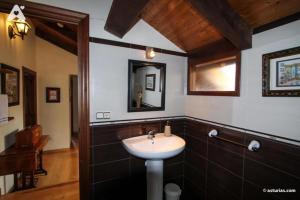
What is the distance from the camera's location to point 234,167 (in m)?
1.55

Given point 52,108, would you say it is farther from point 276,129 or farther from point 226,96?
point 276,129

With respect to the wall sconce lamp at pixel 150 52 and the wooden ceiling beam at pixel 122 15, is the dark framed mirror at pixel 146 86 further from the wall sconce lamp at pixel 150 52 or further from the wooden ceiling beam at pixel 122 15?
the wooden ceiling beam at pixel 122 15

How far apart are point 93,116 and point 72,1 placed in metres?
1.10

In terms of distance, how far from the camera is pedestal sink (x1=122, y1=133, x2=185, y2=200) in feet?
4.94

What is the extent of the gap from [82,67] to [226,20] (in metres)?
1.31

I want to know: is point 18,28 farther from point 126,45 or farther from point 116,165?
point 116,165

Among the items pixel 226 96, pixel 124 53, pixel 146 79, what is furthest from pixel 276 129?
pixel 124 53

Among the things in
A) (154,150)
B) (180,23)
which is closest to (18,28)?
(180,23)

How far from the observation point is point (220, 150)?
169cm

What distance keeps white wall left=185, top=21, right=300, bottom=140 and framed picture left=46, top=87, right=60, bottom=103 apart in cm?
376

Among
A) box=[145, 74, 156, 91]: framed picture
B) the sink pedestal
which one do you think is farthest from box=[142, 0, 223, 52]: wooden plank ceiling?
the sink pedestal

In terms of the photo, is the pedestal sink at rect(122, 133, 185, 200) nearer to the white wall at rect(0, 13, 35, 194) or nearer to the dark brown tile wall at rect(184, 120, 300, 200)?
the dark brown tile wall at rect(184, 120, 300, 200)

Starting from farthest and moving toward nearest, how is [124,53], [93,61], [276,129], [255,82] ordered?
[124,53] < [93,61] < [255,82] < [276,129]

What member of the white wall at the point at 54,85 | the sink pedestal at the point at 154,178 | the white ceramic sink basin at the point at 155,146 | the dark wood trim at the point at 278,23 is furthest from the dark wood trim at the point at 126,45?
the white wall at the point at 54,85
